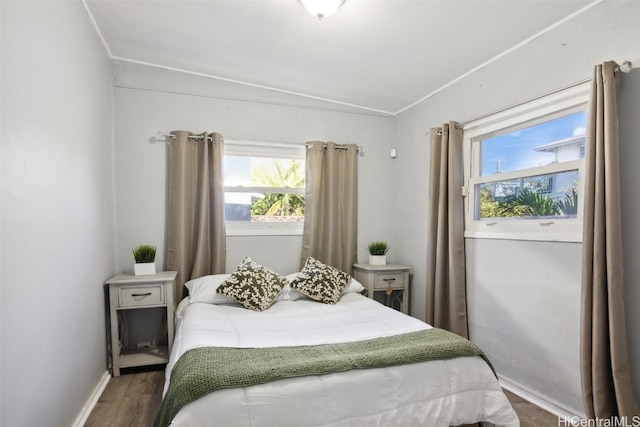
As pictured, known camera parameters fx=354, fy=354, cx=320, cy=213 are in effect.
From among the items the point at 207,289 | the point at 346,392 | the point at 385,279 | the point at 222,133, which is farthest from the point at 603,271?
the point at 222,133

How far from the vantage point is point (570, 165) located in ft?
7.38

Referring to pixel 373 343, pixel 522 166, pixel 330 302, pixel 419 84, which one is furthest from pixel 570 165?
pixel 330 302

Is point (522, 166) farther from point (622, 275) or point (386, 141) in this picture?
point (386, 141)

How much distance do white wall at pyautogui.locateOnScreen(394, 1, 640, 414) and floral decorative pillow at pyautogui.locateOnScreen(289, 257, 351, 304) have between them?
109cm

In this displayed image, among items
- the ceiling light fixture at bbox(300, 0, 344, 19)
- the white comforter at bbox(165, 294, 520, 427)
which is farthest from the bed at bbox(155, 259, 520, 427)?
the ceiling light fixture at bbox(300, 0, 344, 19)

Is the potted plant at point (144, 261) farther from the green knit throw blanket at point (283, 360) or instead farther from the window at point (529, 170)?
the window at point (529, 170)

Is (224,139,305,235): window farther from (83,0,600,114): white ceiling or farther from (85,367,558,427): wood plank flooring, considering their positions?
(85,367,558,427): wood plank flooring

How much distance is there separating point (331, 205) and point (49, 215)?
2.39 m

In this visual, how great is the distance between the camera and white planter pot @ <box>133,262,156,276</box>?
2.89 meters

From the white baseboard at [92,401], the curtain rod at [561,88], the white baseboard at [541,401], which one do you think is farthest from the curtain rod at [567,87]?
the white baseboard at [92,401]

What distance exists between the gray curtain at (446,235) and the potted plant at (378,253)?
21.4 inches

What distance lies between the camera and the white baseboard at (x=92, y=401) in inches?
81.7

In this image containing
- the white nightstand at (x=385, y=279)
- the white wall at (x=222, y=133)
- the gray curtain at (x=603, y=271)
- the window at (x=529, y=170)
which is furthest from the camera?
the white nightstand at (x=385, y=279)

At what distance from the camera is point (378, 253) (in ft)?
12.0
